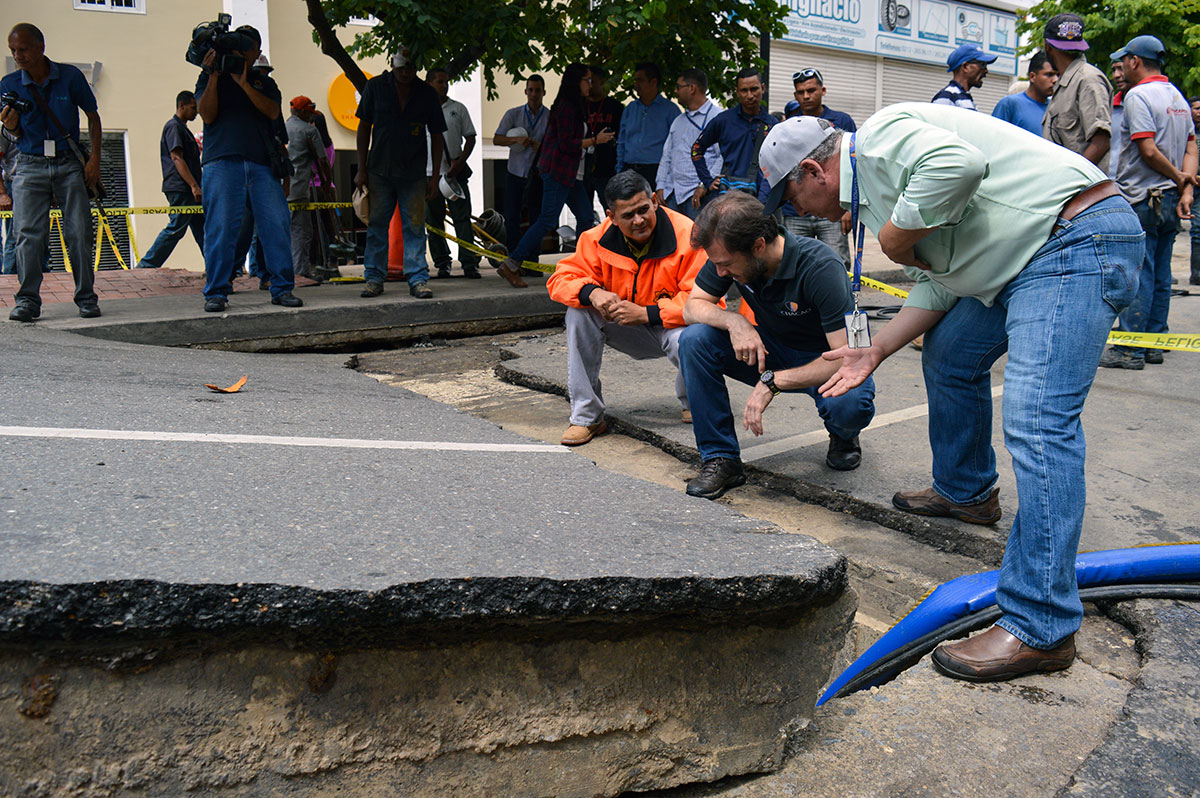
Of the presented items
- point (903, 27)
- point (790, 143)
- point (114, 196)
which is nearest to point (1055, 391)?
point (790, 143)

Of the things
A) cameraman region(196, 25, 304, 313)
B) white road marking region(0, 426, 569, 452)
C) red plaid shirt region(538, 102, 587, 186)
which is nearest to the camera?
white road marking region(0, 426, 569, 452)

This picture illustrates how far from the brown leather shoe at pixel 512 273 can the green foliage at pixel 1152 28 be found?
16561 millimetres

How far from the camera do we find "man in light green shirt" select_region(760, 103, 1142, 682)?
2135 millimetres

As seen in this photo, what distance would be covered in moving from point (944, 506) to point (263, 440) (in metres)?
2.17

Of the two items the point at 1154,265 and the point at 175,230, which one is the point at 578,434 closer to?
the point at 1154,265

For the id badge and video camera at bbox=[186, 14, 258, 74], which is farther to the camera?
video camera at bbox=[186, 14, 258, 74]

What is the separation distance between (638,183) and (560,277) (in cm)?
54

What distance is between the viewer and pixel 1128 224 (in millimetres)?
2230

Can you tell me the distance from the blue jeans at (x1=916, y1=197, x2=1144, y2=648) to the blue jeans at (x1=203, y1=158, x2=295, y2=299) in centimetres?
535

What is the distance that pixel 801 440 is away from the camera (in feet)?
13.5

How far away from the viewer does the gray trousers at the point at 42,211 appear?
5.66 m

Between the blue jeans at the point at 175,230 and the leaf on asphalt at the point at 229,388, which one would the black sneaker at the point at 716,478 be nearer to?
the leaf on asphalt at the point at 229,388

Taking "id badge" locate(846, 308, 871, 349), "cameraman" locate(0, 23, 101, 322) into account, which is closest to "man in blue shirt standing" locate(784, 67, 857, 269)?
"id badge" locate(846, 308, 871, 349)

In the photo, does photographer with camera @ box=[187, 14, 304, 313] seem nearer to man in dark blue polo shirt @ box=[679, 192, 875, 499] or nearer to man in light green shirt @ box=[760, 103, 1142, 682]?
man in dark blue polo shirt @ box=[679, 192, 875, 499]
